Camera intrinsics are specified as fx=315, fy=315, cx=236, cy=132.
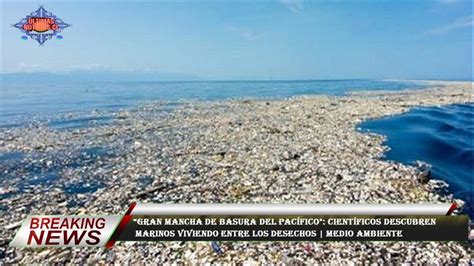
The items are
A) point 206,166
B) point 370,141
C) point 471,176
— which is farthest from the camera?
point 370,141

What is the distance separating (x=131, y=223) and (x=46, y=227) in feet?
7.66

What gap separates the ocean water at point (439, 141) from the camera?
12.9 meters

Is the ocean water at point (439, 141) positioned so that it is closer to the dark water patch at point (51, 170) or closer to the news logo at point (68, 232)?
the news logo at point (68, 232)

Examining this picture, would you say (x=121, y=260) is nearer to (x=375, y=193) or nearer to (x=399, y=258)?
(x=399, y=258)

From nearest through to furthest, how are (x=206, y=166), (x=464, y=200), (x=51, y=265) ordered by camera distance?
(x=51, y=265) → (x=464, y=200) → (x=206, y=166)

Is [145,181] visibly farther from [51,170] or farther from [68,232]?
[51,170]

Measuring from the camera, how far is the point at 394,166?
13359mm

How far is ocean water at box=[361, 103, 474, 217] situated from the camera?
12.9 m

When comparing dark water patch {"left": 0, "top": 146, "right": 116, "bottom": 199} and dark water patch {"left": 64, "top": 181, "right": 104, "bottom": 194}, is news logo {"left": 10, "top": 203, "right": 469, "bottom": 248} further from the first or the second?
dark water patch {"left": 0, "top": 146, "right": 116, "bottom": 199}

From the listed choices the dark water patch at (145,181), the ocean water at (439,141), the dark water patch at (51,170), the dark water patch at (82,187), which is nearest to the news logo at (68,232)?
the dark water patch at (82,187)

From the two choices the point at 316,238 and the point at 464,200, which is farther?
the point at 464,200

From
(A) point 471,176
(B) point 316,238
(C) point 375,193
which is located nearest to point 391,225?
(B) point 316,238

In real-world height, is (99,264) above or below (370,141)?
below

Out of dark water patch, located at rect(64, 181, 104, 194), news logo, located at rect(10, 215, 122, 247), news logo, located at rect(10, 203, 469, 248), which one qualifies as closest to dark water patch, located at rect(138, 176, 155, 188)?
dark water patch, located at rect(64, 181, 104, 194)
